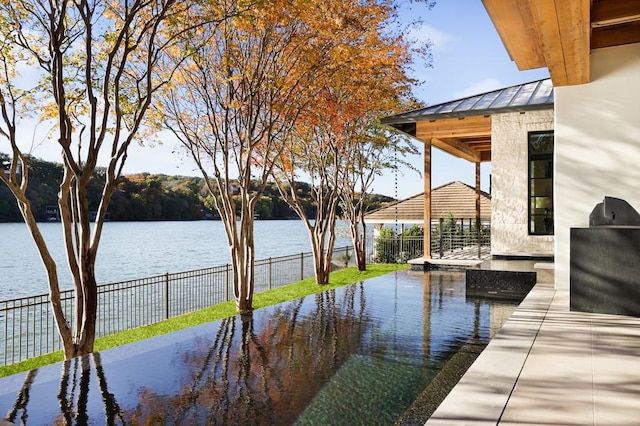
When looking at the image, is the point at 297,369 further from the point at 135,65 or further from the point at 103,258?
the point at 103,258

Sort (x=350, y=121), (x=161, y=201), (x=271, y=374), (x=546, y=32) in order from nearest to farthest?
(x=271, y=374) < (x=546, y=32) < (x=350, y=121) < (x=161, y=201)

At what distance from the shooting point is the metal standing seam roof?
32.0 ft

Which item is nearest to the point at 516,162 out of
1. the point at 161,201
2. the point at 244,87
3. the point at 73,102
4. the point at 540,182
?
the point at 540,182

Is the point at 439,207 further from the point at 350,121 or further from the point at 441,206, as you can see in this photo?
the point at 350,121

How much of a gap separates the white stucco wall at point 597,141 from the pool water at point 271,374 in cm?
175

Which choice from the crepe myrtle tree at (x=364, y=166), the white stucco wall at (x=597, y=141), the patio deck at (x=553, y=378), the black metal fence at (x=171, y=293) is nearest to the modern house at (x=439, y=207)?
the black metal fence at (x=171, y=293)

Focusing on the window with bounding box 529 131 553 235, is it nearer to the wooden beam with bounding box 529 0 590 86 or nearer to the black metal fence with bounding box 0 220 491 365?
the black metal fence with bounding box 0 220 491 365

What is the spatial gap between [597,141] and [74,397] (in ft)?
21.6

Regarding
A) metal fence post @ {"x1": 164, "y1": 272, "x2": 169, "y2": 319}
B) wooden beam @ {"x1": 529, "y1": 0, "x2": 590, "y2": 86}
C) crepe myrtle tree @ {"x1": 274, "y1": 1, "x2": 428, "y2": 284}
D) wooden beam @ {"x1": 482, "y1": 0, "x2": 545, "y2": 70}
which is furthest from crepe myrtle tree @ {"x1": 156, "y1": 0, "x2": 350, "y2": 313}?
wooden beam @ {"x1": 529, "y1": 0, "x2": 590, "y2": 86}

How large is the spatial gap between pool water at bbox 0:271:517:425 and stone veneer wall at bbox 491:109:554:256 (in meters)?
4.37

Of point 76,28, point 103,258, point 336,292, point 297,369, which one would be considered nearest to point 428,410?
point 297,369

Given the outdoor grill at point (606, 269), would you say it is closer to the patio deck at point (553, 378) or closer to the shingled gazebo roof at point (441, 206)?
the patio deck at point (553, 378)

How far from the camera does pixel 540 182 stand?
10.5m

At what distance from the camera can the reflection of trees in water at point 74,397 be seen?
3.20 m
